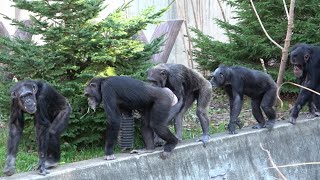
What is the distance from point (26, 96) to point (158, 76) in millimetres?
2127

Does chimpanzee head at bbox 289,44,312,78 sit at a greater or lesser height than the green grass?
greater

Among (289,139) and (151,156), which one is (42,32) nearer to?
(151,156)

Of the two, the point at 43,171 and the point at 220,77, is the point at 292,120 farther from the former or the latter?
the point at 43,171

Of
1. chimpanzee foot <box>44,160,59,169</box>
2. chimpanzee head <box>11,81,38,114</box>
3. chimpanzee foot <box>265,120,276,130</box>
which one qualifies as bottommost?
chimpanzee foot <box>265,120,276,130</box>

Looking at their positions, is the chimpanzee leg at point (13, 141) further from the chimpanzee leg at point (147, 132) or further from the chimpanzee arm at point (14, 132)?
the chimpanzee leg at point (147, 132)

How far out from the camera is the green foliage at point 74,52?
757 cm

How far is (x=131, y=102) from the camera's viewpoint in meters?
6.87

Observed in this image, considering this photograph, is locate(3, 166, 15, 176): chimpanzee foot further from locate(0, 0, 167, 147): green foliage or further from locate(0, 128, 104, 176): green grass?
locate(0, 0, 167, 147): green foliage

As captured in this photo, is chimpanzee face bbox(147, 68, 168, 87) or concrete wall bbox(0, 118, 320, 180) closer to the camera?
concrete wall bbox(0, 118, 320, 180)

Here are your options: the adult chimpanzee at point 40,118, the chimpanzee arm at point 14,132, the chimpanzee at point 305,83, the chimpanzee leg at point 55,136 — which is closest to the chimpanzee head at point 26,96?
the adult chimpanzee at point 40,118

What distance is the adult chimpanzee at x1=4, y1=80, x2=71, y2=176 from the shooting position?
5.97 metres

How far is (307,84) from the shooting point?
348 inches

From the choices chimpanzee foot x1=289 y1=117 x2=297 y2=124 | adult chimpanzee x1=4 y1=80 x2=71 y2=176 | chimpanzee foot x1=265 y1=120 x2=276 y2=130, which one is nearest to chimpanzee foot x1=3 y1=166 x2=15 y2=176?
adult chimpanzee x1=4 y1=80 x2=71 y2=176

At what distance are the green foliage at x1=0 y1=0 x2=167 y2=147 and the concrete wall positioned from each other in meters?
1.32
